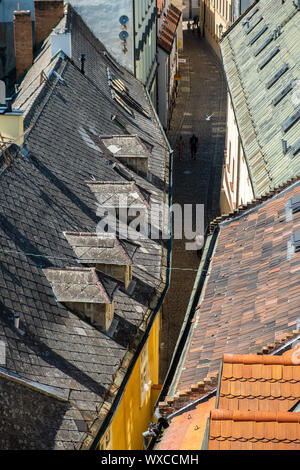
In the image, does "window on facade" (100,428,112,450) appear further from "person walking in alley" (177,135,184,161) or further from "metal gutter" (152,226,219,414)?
"person walking in alley" (177,135,184,161)

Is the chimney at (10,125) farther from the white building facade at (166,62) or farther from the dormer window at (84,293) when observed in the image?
the white building facade at (166,62)

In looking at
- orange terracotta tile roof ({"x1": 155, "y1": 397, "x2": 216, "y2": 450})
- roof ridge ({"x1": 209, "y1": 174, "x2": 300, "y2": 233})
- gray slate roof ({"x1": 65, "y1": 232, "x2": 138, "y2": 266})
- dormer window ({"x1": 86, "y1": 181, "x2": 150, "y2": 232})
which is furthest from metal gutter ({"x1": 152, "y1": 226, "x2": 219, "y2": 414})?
dormer window ({"x1": 86, "y1": 181, "x2": 150, "y2": 232})

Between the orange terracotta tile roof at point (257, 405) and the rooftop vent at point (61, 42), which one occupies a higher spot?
the rooftop vent at point (61, 42)

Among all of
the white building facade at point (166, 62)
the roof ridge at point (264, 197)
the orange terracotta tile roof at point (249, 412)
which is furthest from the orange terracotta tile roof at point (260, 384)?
the white building facade at point (166, 62)

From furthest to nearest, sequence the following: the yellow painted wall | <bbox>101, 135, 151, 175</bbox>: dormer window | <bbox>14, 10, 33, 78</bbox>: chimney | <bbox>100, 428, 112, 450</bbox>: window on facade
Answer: <bbox>14, 10, 33, 78</bbox>: chimney
<bbox>101, 135, 151, 175</bbox>: dormer window
the yellow painted wall
<bbox>100, 428, 112, 450</bbox>: window on facade

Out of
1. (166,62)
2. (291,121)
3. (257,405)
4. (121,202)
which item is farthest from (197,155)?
(257,405)

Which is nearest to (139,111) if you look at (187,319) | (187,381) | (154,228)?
(154,228)

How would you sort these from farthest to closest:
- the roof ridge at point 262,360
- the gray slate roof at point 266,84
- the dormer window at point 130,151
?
the dormer window at point 130,151
the gray slate roof at point 266,84
the roof ridge at point 262,360
